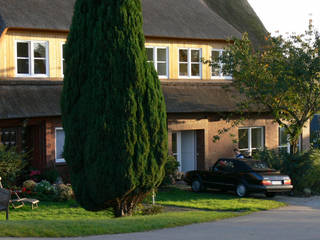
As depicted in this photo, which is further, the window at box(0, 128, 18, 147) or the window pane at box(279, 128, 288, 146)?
the window pane at box(279, 128, 288, 146)

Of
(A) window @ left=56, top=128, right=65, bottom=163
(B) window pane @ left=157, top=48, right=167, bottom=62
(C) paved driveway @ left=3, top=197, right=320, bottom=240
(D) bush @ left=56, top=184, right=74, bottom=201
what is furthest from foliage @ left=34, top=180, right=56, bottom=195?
(B) window pane @ left=157, top=48, right=167, bottom=62

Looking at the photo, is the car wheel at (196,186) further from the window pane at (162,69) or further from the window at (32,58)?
the window at (32,58)

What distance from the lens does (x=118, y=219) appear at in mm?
12453

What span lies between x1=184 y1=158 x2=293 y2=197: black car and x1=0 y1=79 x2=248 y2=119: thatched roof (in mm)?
3396

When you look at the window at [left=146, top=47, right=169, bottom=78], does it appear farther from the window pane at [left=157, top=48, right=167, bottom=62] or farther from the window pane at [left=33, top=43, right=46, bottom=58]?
the window pane at [left=33, top=43, right=46, bottom=58]

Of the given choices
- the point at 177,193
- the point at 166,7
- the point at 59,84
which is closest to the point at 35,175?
the point at 59,84

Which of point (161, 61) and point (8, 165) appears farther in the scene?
point (161, 61)

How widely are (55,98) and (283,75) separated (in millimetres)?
8699

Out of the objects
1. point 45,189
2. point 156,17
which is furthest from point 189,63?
point 45,189

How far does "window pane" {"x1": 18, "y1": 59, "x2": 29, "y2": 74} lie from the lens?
21.3m

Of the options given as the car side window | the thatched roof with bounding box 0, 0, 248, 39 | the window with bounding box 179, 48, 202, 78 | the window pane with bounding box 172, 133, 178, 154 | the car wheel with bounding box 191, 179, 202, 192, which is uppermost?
the thatched roof with bounding box 0, 0, 248, 39

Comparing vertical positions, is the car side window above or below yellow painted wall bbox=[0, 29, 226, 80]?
below

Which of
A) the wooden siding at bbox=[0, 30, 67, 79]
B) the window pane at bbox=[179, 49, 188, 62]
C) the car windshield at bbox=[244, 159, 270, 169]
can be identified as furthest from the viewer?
the window pane at bbox=[179, 49, 188, 62]

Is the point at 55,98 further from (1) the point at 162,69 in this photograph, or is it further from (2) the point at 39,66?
(1) the point at 162,69
